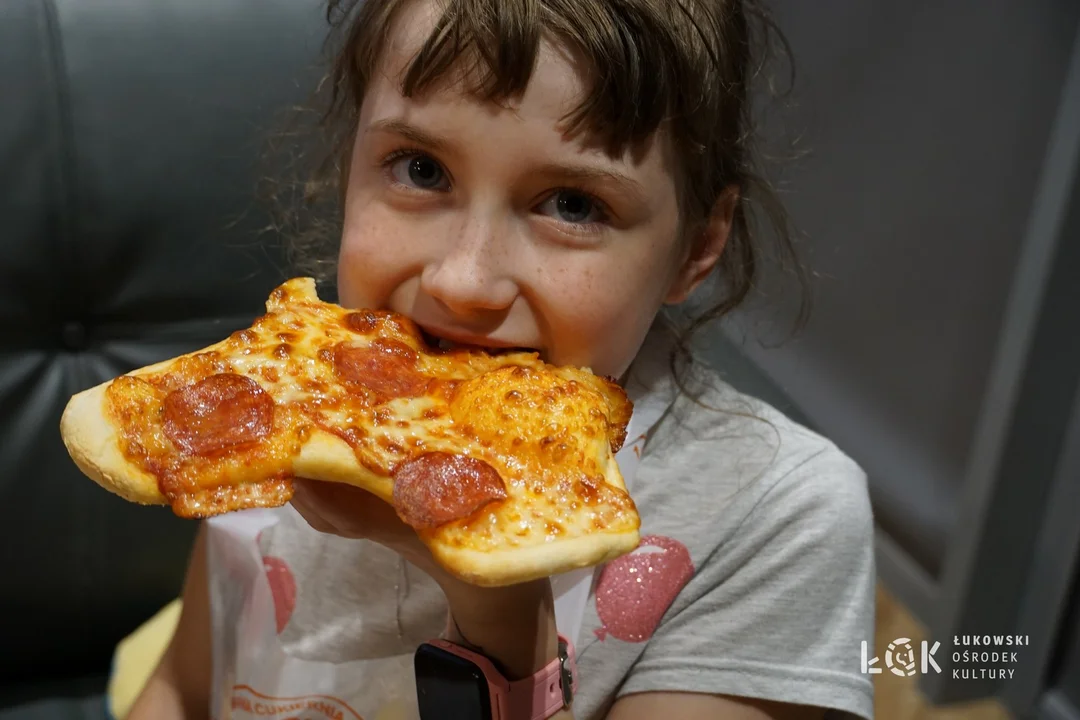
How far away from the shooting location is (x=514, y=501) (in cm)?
57

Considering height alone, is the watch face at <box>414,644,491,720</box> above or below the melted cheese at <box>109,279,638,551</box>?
below

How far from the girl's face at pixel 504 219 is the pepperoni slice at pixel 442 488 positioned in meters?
0.14

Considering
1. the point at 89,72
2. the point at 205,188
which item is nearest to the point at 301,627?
the point at 205,188

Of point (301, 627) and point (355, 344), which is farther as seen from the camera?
point (301, 627)

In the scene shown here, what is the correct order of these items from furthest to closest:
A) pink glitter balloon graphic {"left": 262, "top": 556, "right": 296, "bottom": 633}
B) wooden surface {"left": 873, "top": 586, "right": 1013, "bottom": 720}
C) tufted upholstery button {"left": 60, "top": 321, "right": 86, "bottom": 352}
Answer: wooden surface {"left": 873, "top": 586, "right": 1013, "bottom": 720} < tufted upholstery button {"left": 60, "top": 321, "right": 86, "bottom": 352} < pink glitter balloon graphic {"left": 262, "top": 556, "right": 296, "bottom": 633}

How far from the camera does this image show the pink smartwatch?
0.68 m

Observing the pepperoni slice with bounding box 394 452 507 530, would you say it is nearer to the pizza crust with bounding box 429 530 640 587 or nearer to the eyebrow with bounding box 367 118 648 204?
the pizza crust with bounding box 429 530 640 587

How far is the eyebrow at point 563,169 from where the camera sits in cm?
69

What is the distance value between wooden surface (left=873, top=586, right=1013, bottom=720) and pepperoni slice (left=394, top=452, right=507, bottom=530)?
3.76 feet

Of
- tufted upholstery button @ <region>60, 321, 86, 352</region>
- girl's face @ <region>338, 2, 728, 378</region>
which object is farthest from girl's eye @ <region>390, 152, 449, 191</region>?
tufted upholstery button @ <region>60, 321, 86, 352</region>

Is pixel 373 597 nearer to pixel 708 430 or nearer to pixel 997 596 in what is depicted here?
pixel 708 430

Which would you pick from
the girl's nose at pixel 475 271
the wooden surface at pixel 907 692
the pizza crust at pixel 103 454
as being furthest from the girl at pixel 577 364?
the wooden surface at pixel 907 692

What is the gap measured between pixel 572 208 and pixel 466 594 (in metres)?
0.30

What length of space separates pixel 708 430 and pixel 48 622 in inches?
36.0
